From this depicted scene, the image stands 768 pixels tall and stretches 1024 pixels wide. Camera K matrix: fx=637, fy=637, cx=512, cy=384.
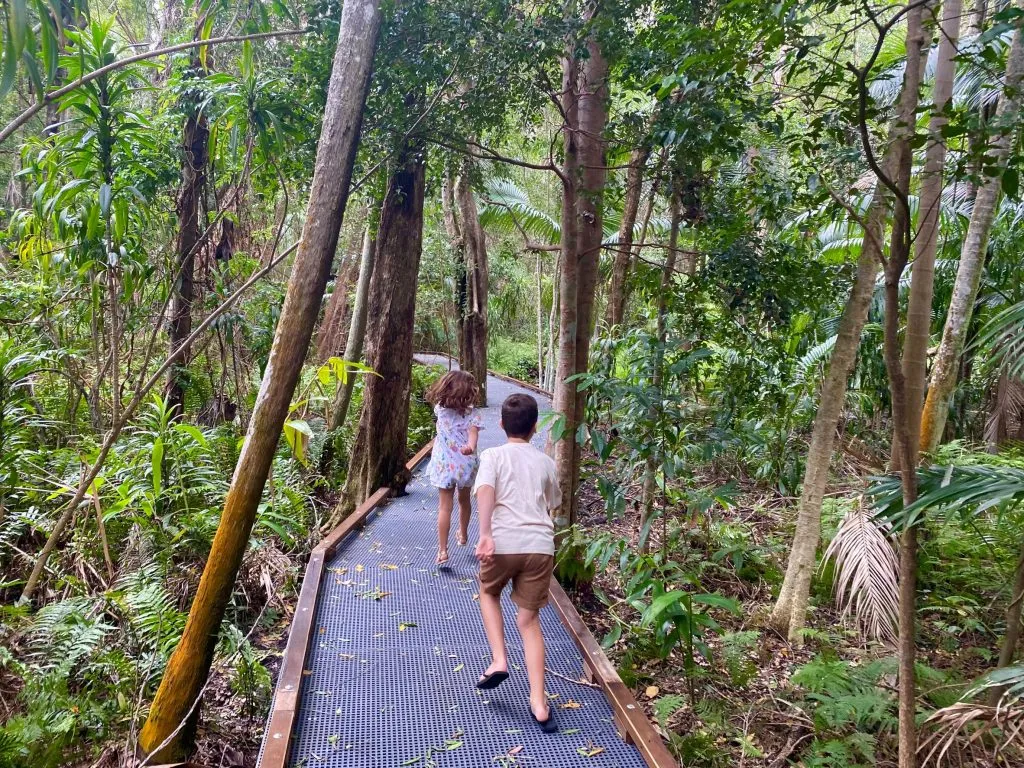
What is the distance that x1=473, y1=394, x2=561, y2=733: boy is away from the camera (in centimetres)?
290

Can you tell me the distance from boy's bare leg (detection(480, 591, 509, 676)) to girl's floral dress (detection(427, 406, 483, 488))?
1803mm

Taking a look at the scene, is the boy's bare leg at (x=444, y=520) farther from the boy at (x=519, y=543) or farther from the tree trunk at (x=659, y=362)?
the boy at (x=519, y=543)

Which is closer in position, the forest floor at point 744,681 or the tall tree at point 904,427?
the tall tree at point 904,427

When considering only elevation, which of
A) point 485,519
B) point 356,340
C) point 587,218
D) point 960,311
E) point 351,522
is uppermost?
point 587,218

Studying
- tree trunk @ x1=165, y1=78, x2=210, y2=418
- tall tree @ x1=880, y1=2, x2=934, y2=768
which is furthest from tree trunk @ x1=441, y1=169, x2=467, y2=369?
tall tree @ x1=880, y1=2, x2=934, y2=768

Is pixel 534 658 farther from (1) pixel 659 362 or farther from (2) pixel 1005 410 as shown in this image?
(2) pixel 1005 410

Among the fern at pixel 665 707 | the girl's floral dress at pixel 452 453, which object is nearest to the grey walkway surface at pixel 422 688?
the fern at pixel 665 707

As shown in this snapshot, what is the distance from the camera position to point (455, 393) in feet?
15.6

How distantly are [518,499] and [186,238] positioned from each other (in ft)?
16.7

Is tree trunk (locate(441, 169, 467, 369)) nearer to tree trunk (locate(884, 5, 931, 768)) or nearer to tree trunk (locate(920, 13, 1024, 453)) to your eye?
tree trunk (locate(920, 13, 1024, 453))

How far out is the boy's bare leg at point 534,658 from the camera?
114 inches

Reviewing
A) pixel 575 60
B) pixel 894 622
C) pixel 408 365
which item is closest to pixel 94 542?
pixel 408 365

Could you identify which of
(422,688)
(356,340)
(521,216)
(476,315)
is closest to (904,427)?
(422,688)

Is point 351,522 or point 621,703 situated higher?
point 351,522
